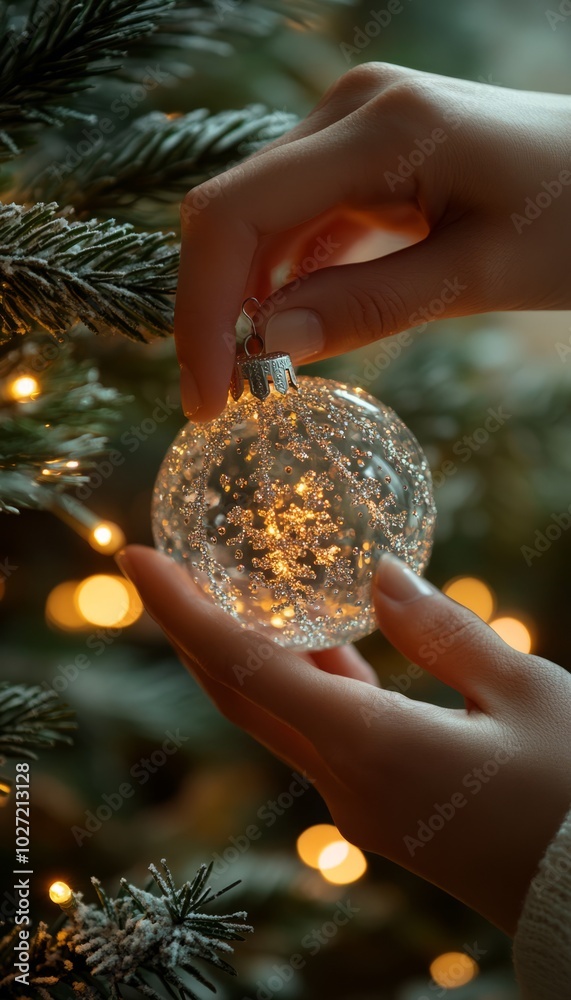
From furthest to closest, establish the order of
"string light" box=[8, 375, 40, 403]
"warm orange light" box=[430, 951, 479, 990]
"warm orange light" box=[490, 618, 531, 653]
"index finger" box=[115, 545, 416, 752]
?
"warm orange light" box=[490, 618, 531, 653] → "warm orange light" box=[430, 951, 479, 990] → "string light" box=[8, 375, 40, 403] → "index finger" box=[115, 545, 416, 752]

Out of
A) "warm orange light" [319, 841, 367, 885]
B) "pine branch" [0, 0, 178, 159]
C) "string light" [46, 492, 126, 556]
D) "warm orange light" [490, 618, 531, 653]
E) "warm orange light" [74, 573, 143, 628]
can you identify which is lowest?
"warm orange light" [319, 841, 367, 885]

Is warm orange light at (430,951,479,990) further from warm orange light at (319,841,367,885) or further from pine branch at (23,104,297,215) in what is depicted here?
pine branch at (23,104,297,215)

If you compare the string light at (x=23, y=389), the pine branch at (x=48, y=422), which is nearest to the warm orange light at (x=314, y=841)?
the pine branch at (x=48, y=422)

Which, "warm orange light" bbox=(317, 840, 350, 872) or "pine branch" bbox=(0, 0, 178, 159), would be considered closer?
"pine branch" bbox=(0, 0, 178, 159)

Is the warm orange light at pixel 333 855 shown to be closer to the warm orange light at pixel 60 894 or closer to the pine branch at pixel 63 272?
the warm orange light at pixel 60 894

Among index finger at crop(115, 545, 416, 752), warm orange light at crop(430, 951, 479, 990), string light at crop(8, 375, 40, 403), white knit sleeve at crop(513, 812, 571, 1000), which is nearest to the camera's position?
white knit sleeve at crop(513, 812, 571, 1000)

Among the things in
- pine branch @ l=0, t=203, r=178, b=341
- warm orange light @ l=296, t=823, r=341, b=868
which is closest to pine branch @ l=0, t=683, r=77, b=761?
pine branch @ l=0, t=203, r=178, b=341
